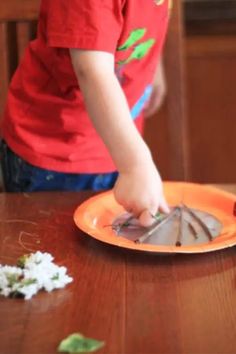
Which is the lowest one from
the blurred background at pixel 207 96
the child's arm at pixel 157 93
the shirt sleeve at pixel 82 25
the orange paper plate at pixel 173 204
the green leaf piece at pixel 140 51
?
the blurred background at pixel 207 96

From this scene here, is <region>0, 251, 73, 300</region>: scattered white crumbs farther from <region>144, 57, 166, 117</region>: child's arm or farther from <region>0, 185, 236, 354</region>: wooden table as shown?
<region>144, 57, 166, 117</region>: child's arm

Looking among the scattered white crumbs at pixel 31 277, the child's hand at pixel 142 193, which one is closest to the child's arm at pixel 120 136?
the child's hand at pixel 142 193

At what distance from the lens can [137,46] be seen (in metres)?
1.04

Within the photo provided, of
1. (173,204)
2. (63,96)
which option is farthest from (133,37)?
(173,204)

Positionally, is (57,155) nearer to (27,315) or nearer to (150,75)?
(150,75)

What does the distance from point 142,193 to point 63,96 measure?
13.6 inches

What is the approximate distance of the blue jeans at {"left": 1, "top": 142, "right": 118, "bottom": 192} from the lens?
3.64 ft

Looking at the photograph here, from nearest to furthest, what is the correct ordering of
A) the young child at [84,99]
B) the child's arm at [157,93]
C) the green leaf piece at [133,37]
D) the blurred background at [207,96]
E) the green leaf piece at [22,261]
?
the green leaf piece at [22,261], the young child at [84,99], the green leaf piece at [133,37], the child's arm at [157,93], the blurred background at [207,96]

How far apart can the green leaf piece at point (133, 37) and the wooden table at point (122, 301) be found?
31cm

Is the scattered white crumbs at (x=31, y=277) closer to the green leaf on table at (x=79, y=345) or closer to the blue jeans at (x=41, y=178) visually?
the green leaf on table at (x=79, y=345)

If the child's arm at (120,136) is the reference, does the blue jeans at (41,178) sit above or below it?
below

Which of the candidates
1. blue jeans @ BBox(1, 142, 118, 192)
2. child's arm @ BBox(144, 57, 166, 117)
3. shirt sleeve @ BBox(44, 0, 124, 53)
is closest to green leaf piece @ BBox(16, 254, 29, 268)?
shirt sleeve @ BBox(44, 0, 124, 53)

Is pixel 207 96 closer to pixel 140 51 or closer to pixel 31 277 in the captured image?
pixel 140 51

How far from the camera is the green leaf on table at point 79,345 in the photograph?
0.57 m
